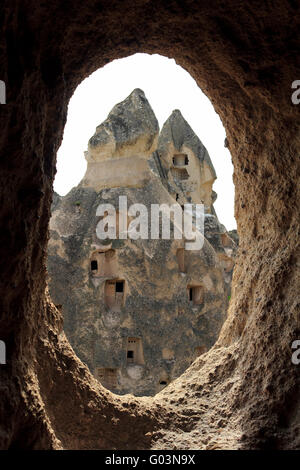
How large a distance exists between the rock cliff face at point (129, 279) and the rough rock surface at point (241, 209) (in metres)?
7.96

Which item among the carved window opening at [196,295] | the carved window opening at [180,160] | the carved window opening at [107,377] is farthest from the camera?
the carved window opening at [180,160]

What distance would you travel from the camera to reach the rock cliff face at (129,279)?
39.1 feet

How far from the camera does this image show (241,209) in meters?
4.14

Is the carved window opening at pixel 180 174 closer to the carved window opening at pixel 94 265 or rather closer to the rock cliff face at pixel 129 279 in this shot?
the rock cliff face at pixel 129 279

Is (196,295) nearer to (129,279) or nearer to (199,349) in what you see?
(199,349)

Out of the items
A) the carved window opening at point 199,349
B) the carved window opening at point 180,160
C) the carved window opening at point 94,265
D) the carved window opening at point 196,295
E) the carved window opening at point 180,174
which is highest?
the carved window opening at point 180,160

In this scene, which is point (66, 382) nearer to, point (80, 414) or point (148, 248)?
point (80, 414)

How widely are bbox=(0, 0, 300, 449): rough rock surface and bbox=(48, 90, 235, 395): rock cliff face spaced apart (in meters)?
7.96

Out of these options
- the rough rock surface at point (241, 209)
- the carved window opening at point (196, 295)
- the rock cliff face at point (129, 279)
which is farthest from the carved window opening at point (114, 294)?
the rough rock surface at point (241, 209)

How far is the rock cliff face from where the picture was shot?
11.9 metres

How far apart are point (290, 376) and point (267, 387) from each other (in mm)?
197

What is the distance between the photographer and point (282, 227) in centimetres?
328

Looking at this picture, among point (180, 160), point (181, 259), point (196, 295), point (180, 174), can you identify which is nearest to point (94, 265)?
point (181, 259)
